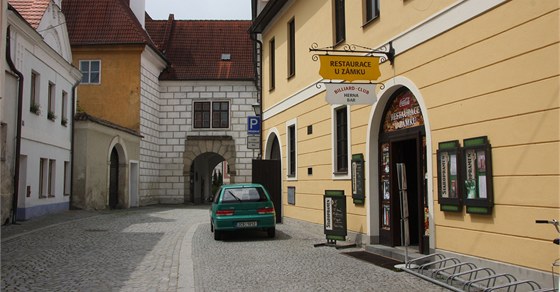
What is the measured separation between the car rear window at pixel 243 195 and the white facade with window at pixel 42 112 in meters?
6.55

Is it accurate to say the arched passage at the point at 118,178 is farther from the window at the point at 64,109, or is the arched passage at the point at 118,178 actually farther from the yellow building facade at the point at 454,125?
the yellow building facade at the point at 454,125

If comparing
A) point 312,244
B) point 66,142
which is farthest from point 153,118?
point 312,244

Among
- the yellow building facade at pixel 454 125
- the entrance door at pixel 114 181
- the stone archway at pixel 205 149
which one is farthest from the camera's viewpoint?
the stone archway at pixel 205 149

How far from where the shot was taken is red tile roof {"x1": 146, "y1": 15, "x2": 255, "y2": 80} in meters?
33.9

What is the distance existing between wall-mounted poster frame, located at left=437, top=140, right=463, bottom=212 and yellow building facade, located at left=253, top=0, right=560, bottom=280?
0.9 inches

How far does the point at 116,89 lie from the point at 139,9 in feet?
25.8

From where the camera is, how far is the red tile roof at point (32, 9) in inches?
742

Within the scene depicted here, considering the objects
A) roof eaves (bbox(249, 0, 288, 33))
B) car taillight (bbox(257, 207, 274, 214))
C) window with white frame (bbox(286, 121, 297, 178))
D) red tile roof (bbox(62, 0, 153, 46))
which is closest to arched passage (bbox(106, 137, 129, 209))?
red tile roof (bbox(62, 0, 153, 46))

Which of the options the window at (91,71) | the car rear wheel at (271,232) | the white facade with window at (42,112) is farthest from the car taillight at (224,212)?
the window at (91,71)

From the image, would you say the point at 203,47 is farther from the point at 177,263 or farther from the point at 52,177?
the point at 177,263

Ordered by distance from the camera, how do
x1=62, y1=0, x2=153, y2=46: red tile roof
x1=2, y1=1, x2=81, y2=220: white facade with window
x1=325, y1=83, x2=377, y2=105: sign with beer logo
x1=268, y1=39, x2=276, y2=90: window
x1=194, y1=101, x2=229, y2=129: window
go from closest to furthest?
x1=325, y1=83, x2=377, y2=105: sign with beer logo
x1=2, y1=1, x2=81, y2=220: white facade with window
x1=268, y1=39, x2=276, y2=90: window
x1=62, y1=0, x2=153, y2=46: red tile roof
x1=194, y1=101, x2=229, y2=129: window

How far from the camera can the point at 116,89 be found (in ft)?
98.5

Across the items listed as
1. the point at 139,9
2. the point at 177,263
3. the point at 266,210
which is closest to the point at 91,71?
the point at 139,9

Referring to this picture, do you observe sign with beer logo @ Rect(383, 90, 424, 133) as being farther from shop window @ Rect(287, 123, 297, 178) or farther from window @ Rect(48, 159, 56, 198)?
window @ Rect(48, 159, 56, 198)
